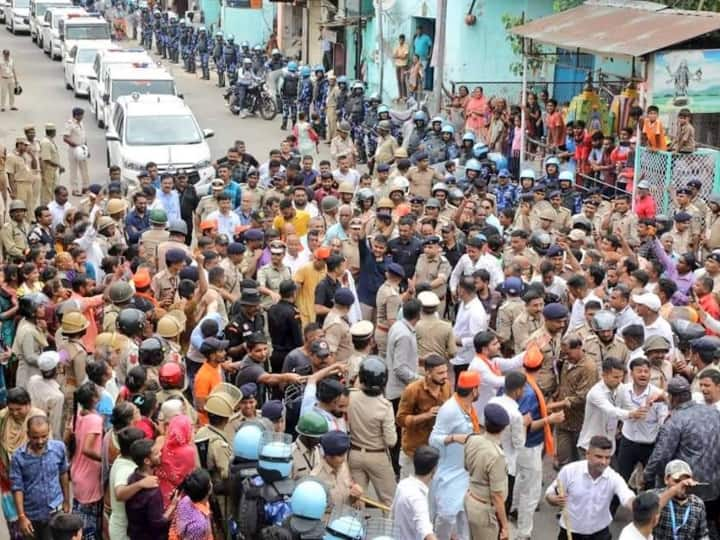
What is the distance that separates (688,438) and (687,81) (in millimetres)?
8913

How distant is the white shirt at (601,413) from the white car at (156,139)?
11.1 metres

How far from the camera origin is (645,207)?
14.0 meters

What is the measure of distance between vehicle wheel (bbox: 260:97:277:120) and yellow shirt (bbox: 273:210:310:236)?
1474 cm

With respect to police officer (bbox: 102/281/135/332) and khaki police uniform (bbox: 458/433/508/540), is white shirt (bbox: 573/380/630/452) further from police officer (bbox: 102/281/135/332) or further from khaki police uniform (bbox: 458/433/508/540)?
police officer (bbox: 102/281/135/332)

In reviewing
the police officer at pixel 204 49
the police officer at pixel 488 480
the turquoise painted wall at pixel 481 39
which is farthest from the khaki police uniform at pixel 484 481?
the police officer at pixel 204 49

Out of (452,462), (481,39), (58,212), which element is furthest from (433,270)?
(481,39)

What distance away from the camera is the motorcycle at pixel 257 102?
27.2m

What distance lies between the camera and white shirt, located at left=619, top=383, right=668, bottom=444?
8172mm

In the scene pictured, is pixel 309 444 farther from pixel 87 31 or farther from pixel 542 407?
pixel 87 31

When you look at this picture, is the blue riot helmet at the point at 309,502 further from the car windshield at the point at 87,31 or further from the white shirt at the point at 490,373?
the car windshield at the point at 87,31

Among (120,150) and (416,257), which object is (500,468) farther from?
(120,150)

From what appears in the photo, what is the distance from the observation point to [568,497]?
7.30 m

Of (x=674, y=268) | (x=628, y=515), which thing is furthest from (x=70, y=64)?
(x=628, y=515)

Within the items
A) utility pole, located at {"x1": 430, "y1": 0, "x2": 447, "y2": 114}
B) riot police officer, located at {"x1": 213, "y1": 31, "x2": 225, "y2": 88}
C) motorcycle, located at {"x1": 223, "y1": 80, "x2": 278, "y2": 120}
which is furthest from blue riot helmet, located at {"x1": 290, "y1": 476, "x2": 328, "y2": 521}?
riot police officer, located at {"x1": 213, "y1": 31, "x2": 225, "y2": 88}
